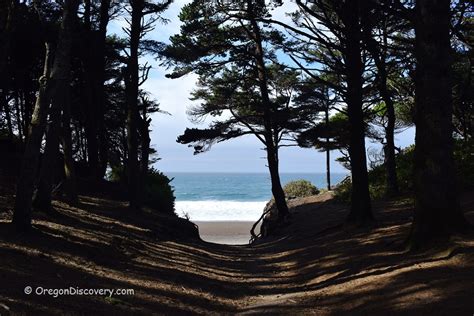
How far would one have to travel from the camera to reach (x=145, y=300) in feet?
19.1

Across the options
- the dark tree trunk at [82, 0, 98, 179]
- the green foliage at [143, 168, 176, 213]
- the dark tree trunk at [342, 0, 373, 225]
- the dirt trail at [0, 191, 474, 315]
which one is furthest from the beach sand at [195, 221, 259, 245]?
the dirt trail at [0, 191, 474, 315]

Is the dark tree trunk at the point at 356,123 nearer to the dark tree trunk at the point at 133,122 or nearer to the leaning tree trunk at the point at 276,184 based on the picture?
the dark tree trunk at the point at 133,122

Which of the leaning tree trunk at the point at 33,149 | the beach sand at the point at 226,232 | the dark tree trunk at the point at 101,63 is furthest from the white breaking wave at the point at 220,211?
the leaning tree trunk at the point at 33,149

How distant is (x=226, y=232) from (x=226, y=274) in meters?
24.6

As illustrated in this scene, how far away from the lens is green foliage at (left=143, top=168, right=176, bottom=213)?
2042 cm

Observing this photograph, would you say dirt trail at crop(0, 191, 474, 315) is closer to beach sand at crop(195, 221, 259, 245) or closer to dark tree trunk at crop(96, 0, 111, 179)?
dark tree trunk at crop(96, 0, 111, 179)

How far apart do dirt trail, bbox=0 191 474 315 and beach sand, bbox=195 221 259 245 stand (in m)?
16.6

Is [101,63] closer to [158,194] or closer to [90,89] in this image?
[90,89]

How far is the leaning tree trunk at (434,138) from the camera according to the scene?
23.2ft

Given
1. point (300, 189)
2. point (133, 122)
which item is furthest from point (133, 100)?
point (300, 189)

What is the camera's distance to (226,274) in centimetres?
903

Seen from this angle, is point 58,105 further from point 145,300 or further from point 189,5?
point 189,5

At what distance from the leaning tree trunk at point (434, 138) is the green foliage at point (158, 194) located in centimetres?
1401

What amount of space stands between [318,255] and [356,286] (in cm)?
355
